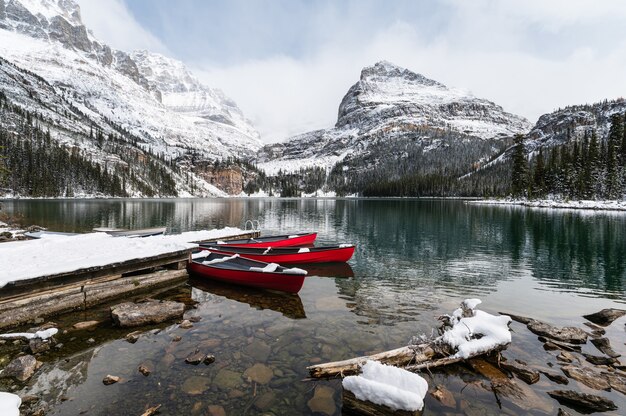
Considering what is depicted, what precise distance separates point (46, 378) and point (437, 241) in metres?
37.8

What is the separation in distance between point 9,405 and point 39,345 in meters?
4.26

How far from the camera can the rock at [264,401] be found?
806 cm

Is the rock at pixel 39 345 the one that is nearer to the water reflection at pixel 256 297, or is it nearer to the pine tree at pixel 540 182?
the water reflection at pixel 256 297

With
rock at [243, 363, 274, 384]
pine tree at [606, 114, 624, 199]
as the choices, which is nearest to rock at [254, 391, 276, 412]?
rock at [243, 363, 274, 384]

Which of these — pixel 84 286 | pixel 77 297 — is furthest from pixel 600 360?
pixel 84 286

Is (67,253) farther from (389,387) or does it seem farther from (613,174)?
(613,174)

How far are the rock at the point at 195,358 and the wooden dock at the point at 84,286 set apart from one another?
7.43 m

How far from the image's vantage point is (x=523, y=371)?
31.1 ft

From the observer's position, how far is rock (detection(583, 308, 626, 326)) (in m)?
14.0

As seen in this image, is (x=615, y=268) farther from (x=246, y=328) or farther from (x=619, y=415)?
(x=246, y=328)

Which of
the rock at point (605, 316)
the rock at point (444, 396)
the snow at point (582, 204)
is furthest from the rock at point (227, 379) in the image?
the snow at point (582, 204)

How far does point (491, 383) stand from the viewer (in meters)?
9.05

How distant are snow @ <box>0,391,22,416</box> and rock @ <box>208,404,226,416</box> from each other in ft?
13.3

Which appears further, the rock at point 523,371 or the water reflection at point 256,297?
the water reflection at point 256,297
